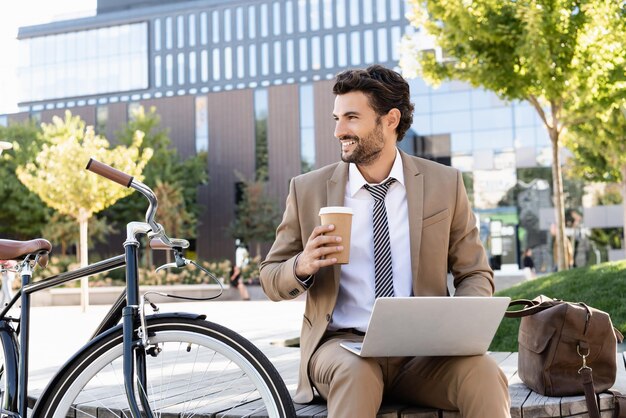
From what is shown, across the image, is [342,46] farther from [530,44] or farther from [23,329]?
[23,329]

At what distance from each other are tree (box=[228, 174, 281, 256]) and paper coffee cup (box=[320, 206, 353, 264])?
38688 mm

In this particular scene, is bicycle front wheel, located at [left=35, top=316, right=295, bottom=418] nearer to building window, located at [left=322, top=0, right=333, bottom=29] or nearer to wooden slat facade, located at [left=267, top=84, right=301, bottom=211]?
wooden slat facade, located at [left=267, top=84, right=301, bottom=211]

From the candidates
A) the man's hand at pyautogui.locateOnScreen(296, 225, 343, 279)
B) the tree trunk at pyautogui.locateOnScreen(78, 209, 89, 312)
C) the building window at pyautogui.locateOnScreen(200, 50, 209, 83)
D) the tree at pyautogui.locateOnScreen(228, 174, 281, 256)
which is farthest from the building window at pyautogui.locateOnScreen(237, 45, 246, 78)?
the man's hand at pyautogui.locateOnScreen(296, 225, 343, 279)

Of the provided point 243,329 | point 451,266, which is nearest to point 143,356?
point 451,266

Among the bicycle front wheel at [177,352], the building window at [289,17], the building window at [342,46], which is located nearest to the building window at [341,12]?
the building window at [342,46]

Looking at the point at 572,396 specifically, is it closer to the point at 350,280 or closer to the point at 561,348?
the point at 561,348

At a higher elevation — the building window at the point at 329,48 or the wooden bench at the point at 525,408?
the building window at the point at 329,48

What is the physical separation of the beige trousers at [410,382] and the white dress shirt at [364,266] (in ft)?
0.49

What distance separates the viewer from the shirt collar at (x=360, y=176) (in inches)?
118

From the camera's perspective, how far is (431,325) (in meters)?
2.33

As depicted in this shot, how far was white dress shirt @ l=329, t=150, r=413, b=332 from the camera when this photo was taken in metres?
2.87

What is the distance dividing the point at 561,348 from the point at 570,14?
9.88m

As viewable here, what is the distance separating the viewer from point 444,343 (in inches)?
95.6

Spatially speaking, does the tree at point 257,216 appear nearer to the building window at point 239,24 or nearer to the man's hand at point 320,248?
the building window at point 239,24
